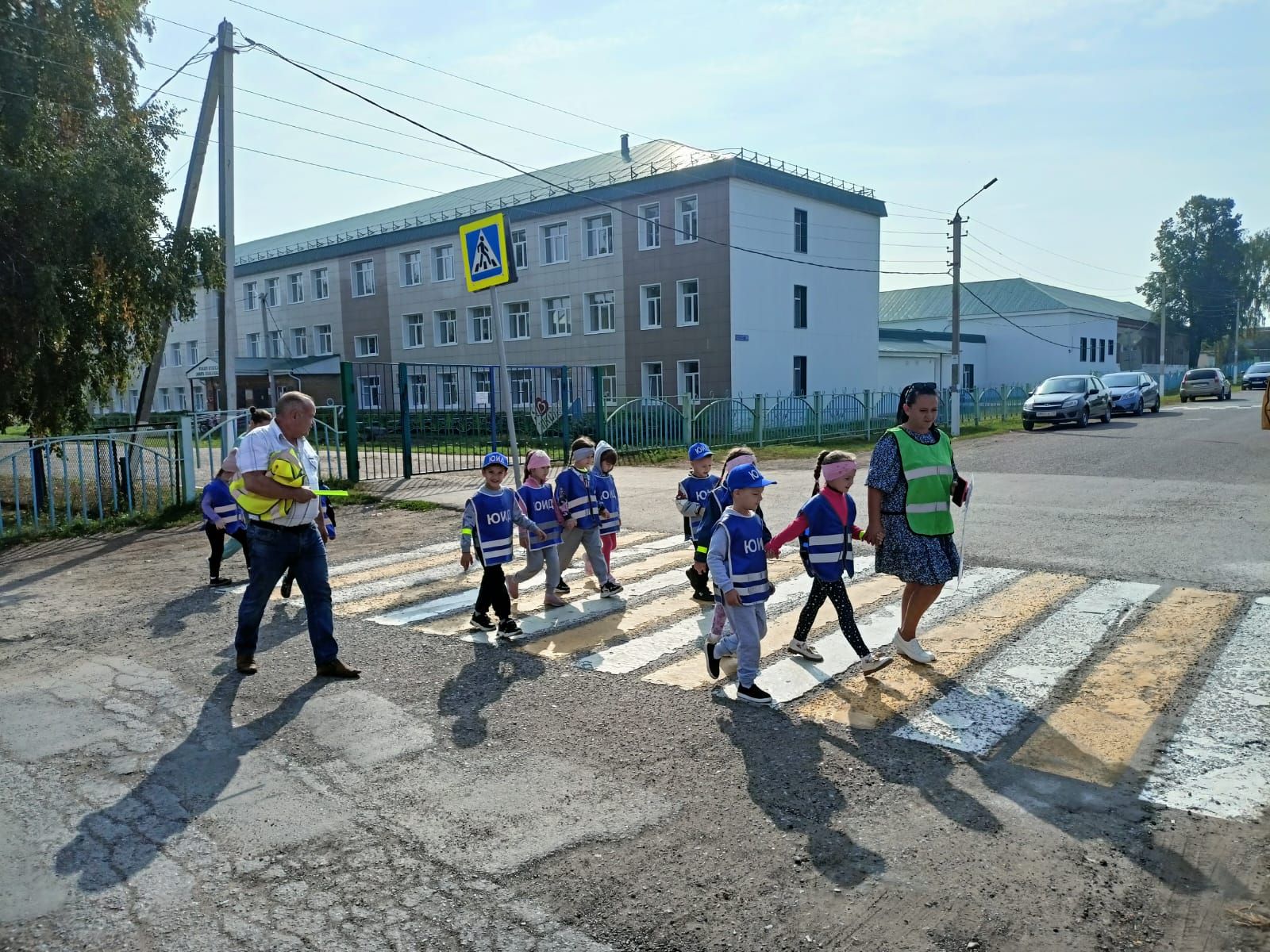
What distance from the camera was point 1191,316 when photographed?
7712 centimetres

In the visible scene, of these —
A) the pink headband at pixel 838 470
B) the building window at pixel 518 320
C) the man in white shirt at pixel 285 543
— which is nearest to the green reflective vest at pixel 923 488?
the pink headband at pixel 838 470

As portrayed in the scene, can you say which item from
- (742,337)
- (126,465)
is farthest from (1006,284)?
(126,465)

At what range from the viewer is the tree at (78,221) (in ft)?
41.9

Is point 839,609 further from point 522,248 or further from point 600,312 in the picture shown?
point 522,248

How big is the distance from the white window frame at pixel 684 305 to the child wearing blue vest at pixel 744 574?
29.0 metres

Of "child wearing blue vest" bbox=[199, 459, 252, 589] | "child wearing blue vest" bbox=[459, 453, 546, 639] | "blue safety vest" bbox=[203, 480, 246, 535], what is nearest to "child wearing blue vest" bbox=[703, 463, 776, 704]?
"child wearing blue vest" bbox=[459, 453, 546, 639]

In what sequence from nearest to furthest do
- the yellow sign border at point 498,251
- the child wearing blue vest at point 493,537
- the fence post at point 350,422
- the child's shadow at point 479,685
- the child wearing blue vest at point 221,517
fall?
the child's shadow at point 479,685
the child wearing blue vest at point 493,537
the child wearing blue vest at point 221,517
the yellow sign border at point 498,251
the fence post at point 350,422

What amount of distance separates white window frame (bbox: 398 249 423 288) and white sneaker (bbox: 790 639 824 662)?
129 ft

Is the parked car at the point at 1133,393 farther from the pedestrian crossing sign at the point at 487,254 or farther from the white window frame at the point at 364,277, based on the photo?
the white window frame at the point at 364,277

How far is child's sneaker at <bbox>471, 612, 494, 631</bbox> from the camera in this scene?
689 centimetres

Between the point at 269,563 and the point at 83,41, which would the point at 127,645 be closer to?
the point at 269,563

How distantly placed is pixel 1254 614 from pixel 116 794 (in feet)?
24.3

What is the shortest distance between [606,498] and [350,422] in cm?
875

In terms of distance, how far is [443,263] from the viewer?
137 ft
